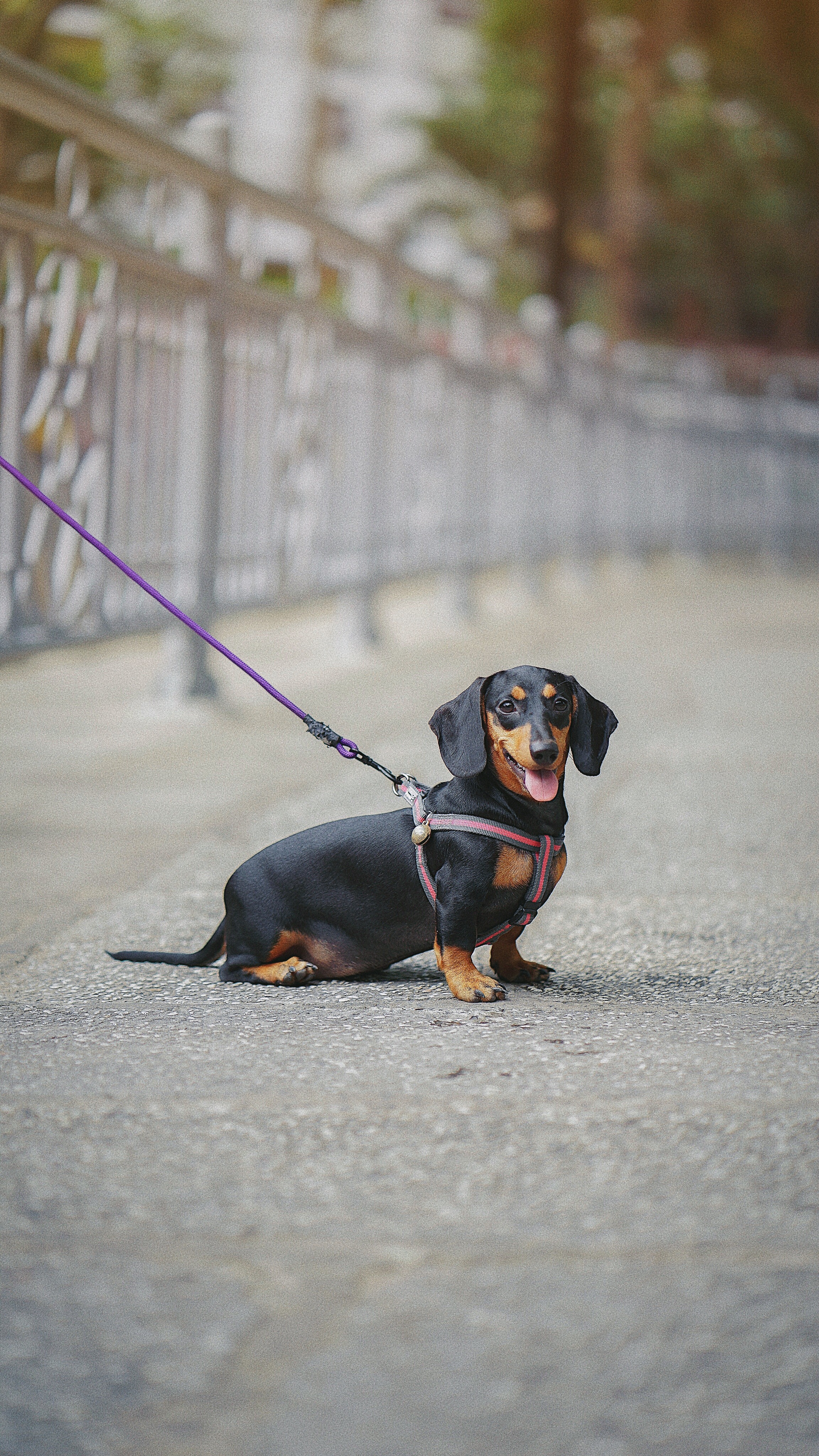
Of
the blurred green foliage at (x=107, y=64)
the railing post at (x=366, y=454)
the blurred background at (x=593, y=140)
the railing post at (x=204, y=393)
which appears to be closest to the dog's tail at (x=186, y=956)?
the railing post at (x=204, y=393)

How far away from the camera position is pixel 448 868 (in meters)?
3.42

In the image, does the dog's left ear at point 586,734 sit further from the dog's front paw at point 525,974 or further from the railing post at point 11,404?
the railing post at point 11,404

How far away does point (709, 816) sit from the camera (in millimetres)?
5816

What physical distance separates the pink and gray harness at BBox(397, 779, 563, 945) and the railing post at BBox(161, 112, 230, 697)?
3948 millimetres

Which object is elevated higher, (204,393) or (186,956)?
(204,393)

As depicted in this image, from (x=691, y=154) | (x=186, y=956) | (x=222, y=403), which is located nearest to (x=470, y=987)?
(x=186, y=956)

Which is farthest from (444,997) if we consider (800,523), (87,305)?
(800,523)

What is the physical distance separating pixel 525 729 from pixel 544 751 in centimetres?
9

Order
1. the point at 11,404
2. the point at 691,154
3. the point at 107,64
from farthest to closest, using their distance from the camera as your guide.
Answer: the point at 691,154, the point at 107,64, the point at 11,404

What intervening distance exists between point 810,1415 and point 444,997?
168cm

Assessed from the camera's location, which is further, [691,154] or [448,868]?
[691,154]

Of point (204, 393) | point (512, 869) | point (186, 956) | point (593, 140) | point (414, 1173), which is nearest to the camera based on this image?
point (414, 1173)

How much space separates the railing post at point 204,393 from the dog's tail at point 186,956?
11.6 feet

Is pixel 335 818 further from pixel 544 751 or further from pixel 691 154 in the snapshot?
pixel 691 154
